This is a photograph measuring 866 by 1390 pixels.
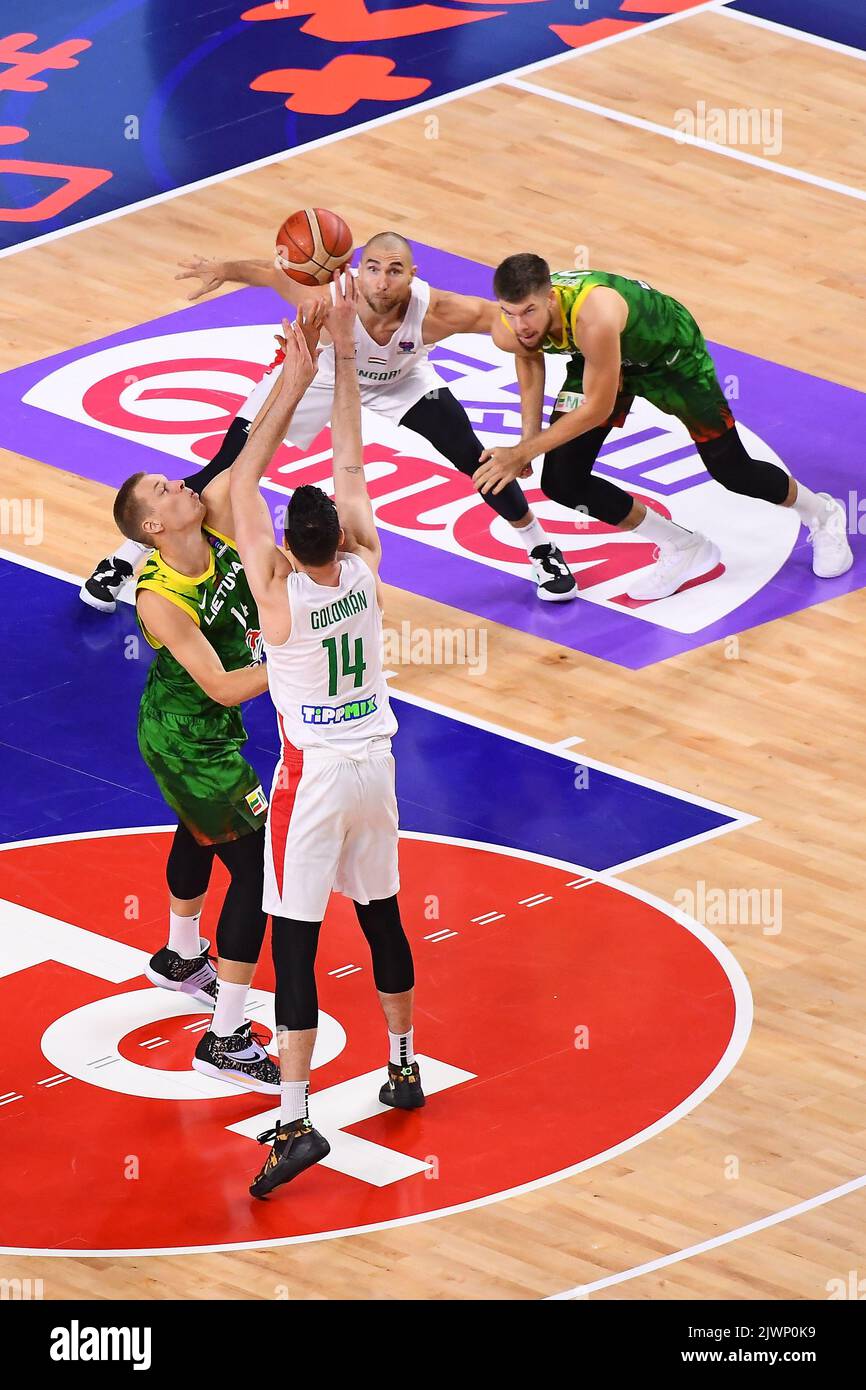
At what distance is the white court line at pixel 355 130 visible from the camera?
19.8 m

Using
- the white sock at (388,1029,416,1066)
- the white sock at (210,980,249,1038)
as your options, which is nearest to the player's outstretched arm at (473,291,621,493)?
the white sock at (210,980,249,1038)

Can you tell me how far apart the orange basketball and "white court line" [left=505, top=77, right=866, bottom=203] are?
637cm

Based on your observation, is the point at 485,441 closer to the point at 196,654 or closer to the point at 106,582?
the point at 106,582

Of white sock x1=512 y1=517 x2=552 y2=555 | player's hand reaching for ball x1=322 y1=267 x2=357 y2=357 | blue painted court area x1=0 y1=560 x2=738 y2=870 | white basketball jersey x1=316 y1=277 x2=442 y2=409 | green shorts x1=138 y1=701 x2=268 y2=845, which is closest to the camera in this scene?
player's hand reaching for ball x1=322 y1=267 x2=357 y2=357

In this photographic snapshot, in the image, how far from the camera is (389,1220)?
11.5 meters

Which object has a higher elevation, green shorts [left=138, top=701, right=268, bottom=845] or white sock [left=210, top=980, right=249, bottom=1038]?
green shorts [left=138, top=701, right=268, bottom=845]

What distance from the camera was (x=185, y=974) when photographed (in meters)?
12.6

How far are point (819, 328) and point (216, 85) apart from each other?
5149 mm

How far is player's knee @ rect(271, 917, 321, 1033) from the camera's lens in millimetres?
11453

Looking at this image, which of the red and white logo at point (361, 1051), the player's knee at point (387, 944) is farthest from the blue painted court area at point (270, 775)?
the player's knee at point (387, 944)

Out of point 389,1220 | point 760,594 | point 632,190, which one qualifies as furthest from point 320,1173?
point 632,190

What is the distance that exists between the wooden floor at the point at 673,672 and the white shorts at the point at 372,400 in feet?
3.09

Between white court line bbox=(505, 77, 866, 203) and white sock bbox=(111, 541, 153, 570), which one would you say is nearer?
white sock bbox=(111, 541, 153, 570)

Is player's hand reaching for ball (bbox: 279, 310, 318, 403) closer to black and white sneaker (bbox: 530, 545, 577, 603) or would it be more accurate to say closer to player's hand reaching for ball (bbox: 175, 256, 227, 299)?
player's hand reaching for ball (bbox: 175, 256, 227, 299)
